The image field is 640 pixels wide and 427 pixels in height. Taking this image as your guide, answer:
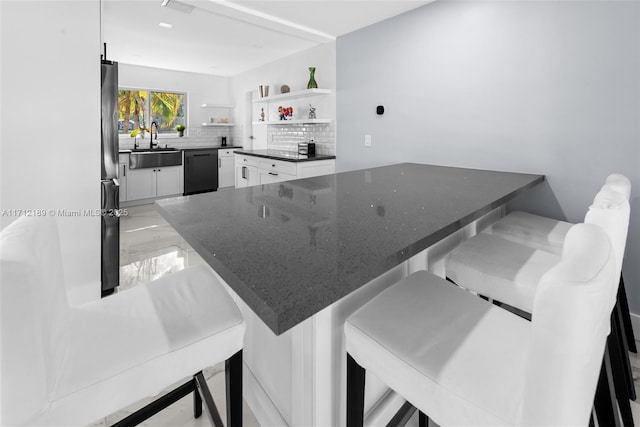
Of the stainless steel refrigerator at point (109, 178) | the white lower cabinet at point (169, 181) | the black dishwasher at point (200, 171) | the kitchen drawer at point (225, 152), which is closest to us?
the stainless steel refrigerator at point (109, 178)

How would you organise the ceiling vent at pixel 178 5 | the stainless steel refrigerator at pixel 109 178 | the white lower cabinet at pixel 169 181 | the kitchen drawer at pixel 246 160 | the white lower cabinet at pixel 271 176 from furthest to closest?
1. the white lower cabinet at pixel 169 181
2. the kitchen drawer at pixel 246 160
3. the white lower cabinet at pixel 271 176
4. the ceiling vent at pixel 178 5
5. the stainless steel refrigerator at pixel 109 178

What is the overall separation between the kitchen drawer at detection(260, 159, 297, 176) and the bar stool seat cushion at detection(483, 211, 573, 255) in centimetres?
243

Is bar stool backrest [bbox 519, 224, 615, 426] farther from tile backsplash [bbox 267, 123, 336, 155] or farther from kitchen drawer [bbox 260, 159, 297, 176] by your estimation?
tile backsplash [bbox 267, 123, 336, 155]

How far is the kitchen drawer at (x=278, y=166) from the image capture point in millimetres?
3956

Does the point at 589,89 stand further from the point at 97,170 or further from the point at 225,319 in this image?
the point at 97,170

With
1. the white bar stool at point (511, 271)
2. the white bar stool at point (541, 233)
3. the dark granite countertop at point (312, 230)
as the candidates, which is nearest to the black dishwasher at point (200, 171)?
the dark granite countertop at point (312, 230)

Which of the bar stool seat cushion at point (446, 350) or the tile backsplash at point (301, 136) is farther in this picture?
the tile backsplash at point (301, 136)

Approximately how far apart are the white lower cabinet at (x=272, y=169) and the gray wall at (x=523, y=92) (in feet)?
2.81

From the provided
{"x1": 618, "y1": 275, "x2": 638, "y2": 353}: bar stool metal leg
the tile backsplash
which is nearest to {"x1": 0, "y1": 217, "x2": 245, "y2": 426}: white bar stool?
{"x1": 618, "y1": 275, "x2": 638, "y2": 353}: bar stool metal leg

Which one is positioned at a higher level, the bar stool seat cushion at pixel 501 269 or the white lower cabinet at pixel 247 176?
the white lower cabinet at pixel 247 176

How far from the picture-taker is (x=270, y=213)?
120 centimetres

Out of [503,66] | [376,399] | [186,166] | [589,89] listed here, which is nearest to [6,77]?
[376,399]

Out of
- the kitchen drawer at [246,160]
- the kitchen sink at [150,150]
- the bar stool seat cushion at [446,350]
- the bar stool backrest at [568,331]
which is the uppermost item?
the kitchen sink at [150,150]

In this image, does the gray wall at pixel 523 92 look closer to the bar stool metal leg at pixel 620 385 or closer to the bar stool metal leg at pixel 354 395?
the bar stool metal leg at pixel 620 385
